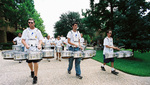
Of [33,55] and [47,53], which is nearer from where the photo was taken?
[33,55]

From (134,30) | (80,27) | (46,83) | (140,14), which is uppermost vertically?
(80,27)

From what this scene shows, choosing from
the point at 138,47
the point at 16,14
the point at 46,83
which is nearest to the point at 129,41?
the point at 138,47

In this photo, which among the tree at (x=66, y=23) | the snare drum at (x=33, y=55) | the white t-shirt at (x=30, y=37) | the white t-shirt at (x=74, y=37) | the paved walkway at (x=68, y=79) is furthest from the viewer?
the tree at (x=66, y=23)

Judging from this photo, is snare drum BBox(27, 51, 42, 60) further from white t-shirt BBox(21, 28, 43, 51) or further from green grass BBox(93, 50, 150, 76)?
green grass BBox(93, 50, 150, 76)

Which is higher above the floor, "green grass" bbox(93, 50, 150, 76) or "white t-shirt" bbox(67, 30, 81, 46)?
"white t-shirt" bbox(67, 30, 81, 46)

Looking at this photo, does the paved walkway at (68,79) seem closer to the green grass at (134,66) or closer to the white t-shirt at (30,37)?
the green grass at (134,66)

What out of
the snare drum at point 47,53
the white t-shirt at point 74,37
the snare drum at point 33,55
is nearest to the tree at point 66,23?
the white t-shirt at point 74,37

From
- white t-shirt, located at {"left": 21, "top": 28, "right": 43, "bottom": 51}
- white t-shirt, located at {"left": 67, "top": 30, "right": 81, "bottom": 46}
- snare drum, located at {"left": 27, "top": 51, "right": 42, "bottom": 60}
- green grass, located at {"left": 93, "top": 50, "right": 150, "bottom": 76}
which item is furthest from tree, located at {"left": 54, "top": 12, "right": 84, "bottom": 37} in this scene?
snare drum, located at {"left": 27, "top": 51, "right": 42, "bottom": 60}

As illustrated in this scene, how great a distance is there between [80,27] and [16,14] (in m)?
21.0

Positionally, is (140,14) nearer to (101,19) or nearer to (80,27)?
(101,19)

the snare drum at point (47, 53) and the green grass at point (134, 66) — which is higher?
the snare drum at point (47, 53)

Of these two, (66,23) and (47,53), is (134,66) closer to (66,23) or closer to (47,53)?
(47,53)

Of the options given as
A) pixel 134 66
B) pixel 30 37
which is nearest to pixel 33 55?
pixel 30 37

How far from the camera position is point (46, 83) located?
11.1 feet
